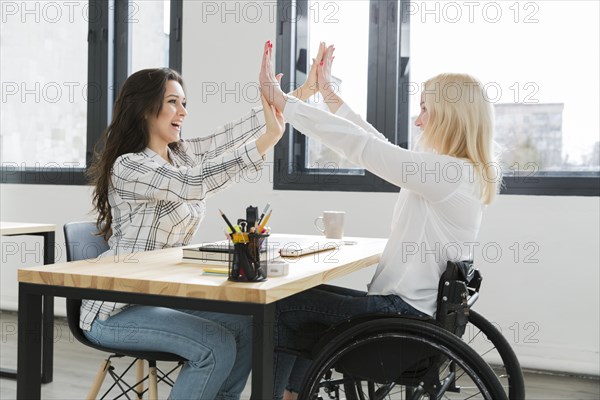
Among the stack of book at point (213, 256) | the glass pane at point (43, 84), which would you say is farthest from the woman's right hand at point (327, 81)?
the glass pane at point (43, 84)

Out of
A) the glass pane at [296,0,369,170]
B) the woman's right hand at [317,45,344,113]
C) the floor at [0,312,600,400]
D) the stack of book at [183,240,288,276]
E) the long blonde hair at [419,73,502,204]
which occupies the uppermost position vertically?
the glass pane at [296,0,369,170]

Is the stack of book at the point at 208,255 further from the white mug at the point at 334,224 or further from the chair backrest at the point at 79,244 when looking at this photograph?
the white mug at the point at 334,224

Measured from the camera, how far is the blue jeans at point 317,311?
5.49ft

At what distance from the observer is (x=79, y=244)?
1.98 m

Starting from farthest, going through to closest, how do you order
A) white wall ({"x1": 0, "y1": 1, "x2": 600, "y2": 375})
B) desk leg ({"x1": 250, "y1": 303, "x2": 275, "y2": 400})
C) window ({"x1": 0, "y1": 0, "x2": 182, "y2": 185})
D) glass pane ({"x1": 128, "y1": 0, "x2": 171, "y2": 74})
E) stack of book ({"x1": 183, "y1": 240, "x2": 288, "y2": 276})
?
window ({"x1": 0, "y1": 0, "x2": 182, "y2": 185}), glass pane ({"x1": 128, "y1": 0, "x2": 171, "y2": 74}), white wall ({"x1": 0, "y1": 1, "x2": 600, "y2": 375}), stack of book ({"x1": 183, "y1": 240, "x2": 288, "y2": 276}), desk leg ({"x1": 250, "y1": 303, "x2": 275, "y2": 400})

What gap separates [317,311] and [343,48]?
2.03m

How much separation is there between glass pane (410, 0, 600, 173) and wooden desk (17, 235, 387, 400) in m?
1.89

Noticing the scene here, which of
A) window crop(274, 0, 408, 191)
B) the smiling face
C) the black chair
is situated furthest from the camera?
window crop(274, 0, 408, 191)

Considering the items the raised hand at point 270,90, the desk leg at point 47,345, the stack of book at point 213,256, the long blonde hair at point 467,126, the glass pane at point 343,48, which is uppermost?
the glass pane at point 343,48

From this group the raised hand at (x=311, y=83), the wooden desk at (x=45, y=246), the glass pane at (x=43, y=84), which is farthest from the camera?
the glass pane at (x=43, y=84)

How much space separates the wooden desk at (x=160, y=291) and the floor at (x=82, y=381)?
1268mm

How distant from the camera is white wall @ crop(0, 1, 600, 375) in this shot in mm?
3008

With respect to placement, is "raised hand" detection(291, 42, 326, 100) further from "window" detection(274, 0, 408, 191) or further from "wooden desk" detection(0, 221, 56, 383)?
"wooden desk" detection(0, 221, 56, 383)

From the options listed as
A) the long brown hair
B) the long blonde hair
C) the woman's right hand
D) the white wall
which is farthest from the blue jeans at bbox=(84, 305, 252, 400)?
the white wall
